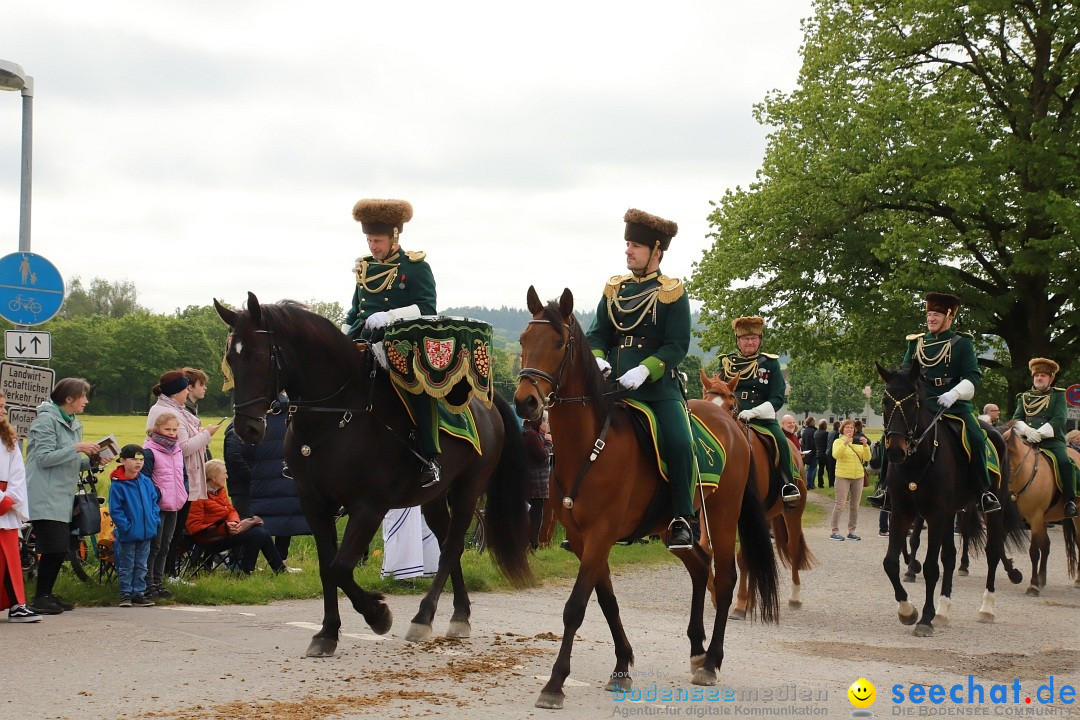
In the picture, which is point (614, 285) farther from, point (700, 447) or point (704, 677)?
point (704, 677)

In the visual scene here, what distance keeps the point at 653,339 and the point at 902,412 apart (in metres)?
4.73

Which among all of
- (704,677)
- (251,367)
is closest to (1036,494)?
(704,677)

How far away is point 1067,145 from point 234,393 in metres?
25.5

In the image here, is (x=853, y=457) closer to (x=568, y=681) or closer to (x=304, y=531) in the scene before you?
(x=304, y=531)

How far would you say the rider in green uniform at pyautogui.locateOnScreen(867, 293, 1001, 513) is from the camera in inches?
484

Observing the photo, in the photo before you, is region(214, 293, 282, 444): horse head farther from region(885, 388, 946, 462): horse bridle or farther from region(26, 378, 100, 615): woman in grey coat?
region(885, 388, 946, 462): horse bridle

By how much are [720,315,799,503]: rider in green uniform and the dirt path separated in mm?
1671

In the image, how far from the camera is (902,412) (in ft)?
39.2

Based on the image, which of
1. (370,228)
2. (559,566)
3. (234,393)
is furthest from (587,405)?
(559,566)

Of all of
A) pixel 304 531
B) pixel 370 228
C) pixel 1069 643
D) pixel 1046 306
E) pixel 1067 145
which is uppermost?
pixel 1067 145

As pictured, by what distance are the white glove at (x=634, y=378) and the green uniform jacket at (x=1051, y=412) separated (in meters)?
10.7

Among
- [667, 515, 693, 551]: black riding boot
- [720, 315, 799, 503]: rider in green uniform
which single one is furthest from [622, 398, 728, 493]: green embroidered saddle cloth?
[720, 315, 799, 503]: rider in green uniform

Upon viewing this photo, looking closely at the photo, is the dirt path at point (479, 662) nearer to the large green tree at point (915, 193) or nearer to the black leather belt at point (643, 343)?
the black leather belt at point (643, 343)

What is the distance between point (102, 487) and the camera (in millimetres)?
24359
